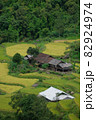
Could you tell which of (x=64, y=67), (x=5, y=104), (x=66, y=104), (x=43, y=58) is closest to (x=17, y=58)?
(x=43, y=58)

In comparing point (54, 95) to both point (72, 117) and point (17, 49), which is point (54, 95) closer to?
point (72, 117)

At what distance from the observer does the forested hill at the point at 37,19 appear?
4225 centimetres

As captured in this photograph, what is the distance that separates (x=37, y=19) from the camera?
149 feet

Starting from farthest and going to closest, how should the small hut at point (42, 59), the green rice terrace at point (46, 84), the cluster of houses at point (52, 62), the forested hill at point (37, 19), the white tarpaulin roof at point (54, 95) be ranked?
1. the forested hill at point (37, 19)
2. the small hut at point (42, 59)
3. the cluster of houses at point (52, 62)
4. the white tarpaulin roof at point (54, 95)
5. the green rice terrace at point (46, 84)

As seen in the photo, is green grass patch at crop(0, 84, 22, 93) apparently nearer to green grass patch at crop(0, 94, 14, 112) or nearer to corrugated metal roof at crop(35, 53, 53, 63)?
green grass patch at crop(0, 94, 14, 112)

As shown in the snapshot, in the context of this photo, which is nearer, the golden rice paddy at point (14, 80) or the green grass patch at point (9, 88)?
the green grass patch at point (9, 88)

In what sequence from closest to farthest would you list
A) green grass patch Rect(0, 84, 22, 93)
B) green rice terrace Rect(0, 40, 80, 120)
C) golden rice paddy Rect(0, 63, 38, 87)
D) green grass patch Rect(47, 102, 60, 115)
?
green rice terrace Rect(0, 40, 80, 120) < green grass patch Rect(47, 102, 60, 115) < green grass patch Rect(0, 84, 22, 93) < golden rice paddy Rect(0, 63, 38, 87)

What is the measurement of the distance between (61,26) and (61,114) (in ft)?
95.2

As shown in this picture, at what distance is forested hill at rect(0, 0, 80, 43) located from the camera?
42250mm

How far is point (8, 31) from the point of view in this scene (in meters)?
43.1

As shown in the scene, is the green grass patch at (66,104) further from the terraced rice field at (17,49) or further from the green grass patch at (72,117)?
the terraced rice field at (17,49)

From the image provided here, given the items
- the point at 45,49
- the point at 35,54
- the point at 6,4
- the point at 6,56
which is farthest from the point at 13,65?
the point at 6,4

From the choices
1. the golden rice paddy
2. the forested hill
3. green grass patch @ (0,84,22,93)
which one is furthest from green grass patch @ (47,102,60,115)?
the forested hill

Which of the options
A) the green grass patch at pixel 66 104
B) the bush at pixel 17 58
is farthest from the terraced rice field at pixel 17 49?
the green grass patch at pixel 66 104
